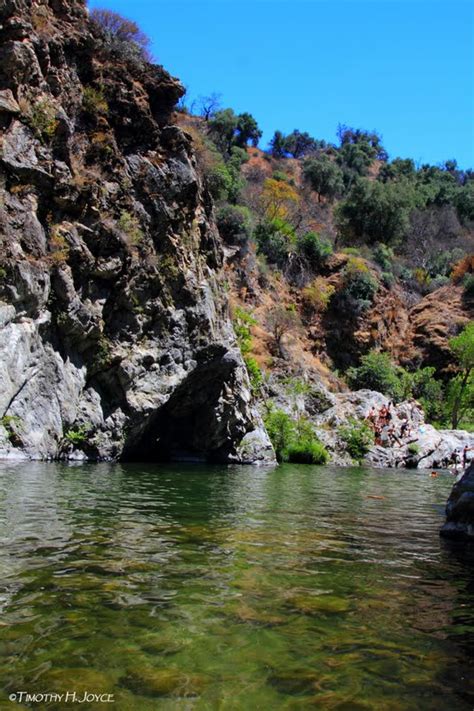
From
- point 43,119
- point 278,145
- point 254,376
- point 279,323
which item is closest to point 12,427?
point 43,119

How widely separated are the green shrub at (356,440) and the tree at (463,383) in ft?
46.3

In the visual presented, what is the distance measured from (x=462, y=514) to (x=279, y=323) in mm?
35384

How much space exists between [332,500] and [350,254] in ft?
153

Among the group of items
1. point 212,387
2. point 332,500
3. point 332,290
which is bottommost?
point 332,500

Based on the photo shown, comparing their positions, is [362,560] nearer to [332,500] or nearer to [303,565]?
[303,565]

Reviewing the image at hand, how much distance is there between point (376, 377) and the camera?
157 feet

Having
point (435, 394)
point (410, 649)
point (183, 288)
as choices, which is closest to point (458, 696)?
point (410, 649)

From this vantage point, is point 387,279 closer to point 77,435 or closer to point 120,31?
point 120,31

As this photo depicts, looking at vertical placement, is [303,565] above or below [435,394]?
below

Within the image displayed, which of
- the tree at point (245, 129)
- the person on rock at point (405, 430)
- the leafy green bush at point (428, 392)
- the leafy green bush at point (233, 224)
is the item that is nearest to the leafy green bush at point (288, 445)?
the person on rock at point (405, 430)

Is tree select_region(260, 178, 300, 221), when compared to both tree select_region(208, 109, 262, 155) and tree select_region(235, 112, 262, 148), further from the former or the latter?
tree select_region(235, 112, 262, 148)

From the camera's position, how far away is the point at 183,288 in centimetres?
2684

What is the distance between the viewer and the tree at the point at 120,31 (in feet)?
91.0

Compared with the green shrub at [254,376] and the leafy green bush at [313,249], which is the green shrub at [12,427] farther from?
the leafy green bush at [313,249]
